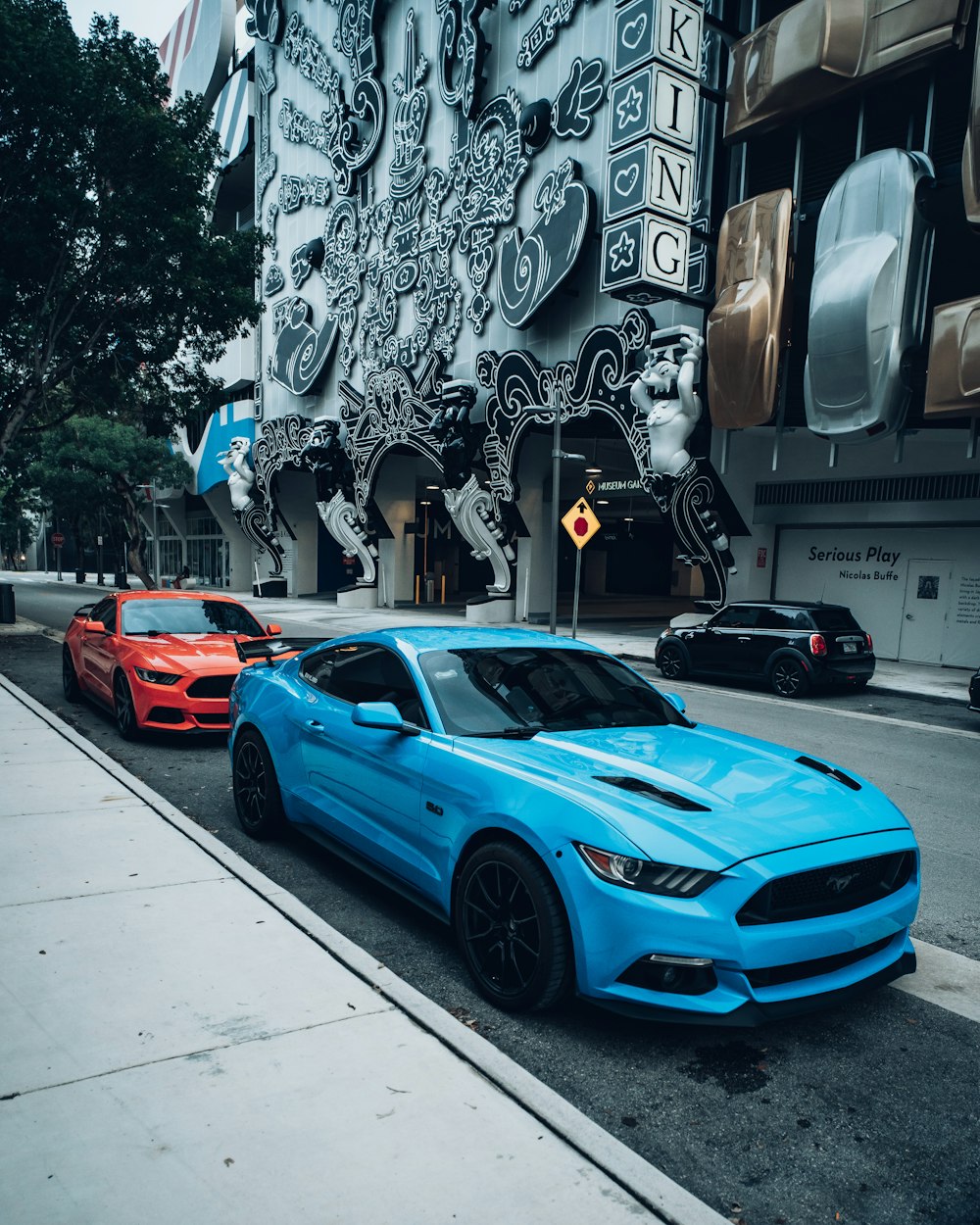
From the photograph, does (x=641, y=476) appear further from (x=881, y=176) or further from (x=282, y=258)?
(x=282, y=258)

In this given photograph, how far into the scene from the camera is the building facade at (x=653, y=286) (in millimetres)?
15391

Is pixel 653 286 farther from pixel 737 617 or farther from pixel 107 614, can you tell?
pixel 107 614

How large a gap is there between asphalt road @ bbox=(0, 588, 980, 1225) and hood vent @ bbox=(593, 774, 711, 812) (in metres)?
0.97

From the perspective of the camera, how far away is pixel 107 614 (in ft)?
32.3

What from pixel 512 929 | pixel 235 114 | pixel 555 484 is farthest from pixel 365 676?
pixel 235 114

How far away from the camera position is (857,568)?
1981 centimetres

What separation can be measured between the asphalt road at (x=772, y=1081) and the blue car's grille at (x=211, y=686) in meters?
3.25

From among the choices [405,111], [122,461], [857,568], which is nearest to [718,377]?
[857,568]

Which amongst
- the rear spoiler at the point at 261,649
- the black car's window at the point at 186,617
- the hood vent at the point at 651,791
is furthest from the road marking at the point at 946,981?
the black car's window at the point at 186,617

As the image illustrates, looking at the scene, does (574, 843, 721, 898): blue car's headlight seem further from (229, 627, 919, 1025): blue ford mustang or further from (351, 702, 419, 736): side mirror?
(351, 702, 419, 736): side mirror

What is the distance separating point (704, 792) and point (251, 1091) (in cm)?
205

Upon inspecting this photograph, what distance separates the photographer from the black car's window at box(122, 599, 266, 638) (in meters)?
9.39

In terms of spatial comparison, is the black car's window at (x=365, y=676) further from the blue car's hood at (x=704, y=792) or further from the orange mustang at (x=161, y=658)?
the orange mustang at (x=161, y=658)

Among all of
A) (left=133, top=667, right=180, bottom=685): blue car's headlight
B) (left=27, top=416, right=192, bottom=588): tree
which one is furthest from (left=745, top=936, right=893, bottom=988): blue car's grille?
(left=27, top=416, right=192, bottom=588): tree
